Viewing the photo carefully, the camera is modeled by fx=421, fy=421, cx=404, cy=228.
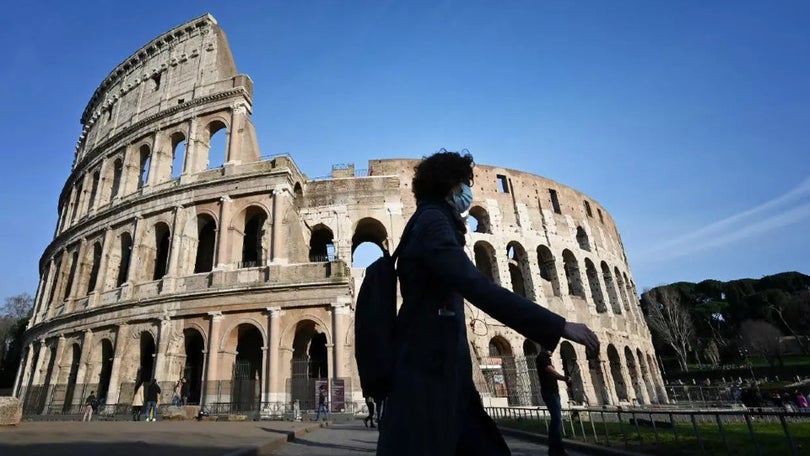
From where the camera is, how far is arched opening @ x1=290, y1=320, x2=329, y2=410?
1511 cm

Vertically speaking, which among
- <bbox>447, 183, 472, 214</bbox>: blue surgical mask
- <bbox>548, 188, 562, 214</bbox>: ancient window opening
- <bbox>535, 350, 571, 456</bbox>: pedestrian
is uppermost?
<bbox>548, 188, 562, 214</bbox>: ancient window opening

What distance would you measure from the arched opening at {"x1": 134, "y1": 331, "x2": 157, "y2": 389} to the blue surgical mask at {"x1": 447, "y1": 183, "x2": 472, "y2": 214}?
761 inches

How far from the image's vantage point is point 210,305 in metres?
16.7

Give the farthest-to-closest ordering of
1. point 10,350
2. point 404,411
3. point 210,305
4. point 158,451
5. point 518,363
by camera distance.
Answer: point 10,350 → point 518,363 → point 210,305 → point 158,451 → point 404,411

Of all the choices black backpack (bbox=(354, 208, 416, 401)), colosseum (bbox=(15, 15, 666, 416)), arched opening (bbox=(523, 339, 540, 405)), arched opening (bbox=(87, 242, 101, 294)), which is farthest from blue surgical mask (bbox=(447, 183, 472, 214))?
arched opening (bbox=(87, 242, 101, 294))

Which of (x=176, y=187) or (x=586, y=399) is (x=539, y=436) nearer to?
(x=586, y=399)

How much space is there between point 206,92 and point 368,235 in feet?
35.9

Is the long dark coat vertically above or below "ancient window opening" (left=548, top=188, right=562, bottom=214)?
below

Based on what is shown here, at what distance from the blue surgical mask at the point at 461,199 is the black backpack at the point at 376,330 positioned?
0.35 metres

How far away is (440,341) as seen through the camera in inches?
57.2

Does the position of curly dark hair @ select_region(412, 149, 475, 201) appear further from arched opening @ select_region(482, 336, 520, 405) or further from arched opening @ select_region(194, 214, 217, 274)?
arched opening @ select_region(194, 214, 217, 274)

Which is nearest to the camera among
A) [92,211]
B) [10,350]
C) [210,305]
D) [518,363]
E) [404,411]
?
[404,411]

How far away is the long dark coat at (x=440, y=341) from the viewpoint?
4.37ft

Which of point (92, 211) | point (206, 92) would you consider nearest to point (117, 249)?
point (92, 211)
